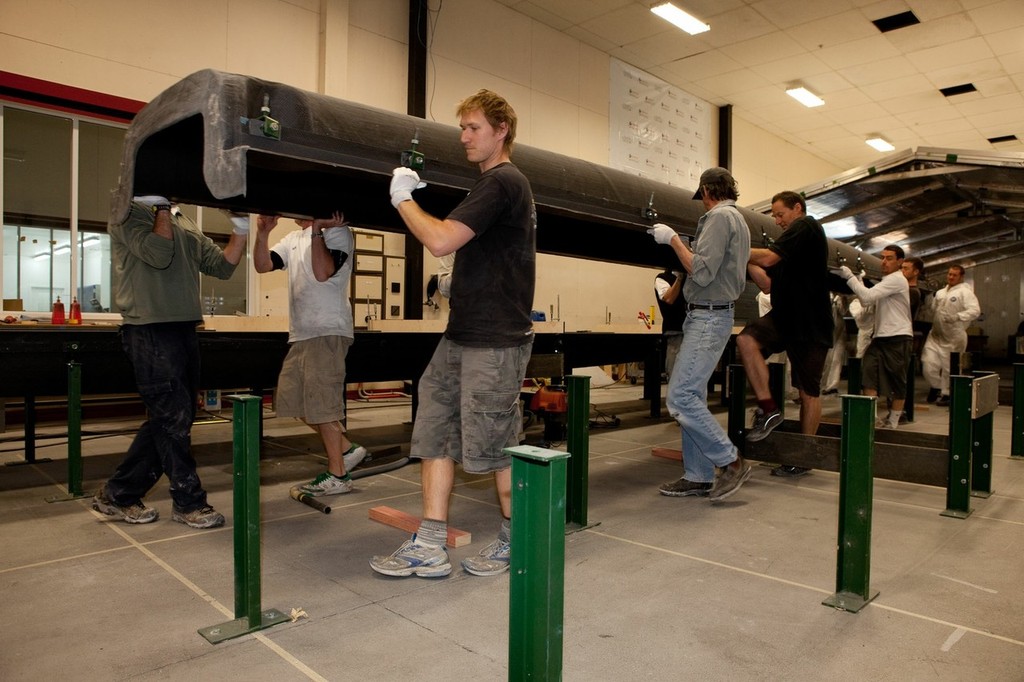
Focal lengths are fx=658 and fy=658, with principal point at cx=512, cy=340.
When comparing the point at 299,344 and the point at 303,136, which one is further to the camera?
the point at 299,344

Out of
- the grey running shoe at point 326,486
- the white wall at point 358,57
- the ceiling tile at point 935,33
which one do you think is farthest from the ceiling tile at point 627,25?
the grey running shoe at point 326,486

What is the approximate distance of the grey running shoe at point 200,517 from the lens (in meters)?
2.83

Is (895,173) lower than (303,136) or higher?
higher

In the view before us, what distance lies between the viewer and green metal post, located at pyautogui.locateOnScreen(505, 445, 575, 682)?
1.25 m

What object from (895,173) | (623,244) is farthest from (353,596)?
(895,173)

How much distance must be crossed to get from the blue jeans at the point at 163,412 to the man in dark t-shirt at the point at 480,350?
106 cm

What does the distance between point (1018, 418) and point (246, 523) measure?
17.4 ft

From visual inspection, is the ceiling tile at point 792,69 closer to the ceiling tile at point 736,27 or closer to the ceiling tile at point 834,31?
the ceiling tile at point 834,31

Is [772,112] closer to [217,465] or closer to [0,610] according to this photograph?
[217,465]

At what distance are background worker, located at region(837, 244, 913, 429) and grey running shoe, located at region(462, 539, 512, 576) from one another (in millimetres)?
4153

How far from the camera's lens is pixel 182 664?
5.54 ft

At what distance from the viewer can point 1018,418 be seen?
4785 millimetres

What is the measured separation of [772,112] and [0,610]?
42.3 feet

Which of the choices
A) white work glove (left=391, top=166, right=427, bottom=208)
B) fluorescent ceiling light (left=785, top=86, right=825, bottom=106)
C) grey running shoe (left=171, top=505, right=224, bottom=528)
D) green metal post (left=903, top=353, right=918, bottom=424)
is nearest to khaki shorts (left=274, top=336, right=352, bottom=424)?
grey running shoe (left=171, top=505, right=224, bottom=528)
